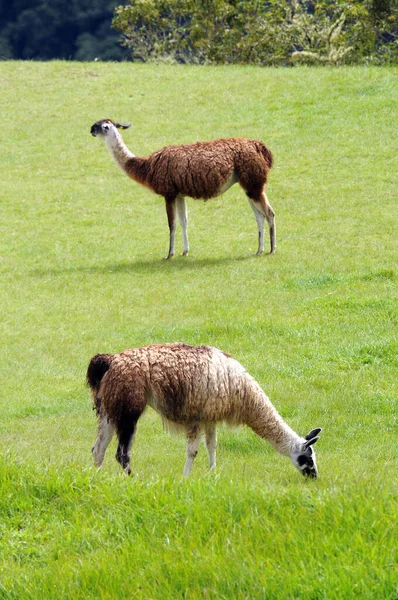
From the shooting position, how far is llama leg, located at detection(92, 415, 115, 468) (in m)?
6.99

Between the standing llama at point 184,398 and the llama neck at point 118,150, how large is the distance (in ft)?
30.3

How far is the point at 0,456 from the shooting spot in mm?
5887

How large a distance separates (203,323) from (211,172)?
356 cm

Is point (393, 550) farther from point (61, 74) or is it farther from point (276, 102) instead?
point (61, 74)

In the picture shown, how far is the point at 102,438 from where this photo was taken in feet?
23.0

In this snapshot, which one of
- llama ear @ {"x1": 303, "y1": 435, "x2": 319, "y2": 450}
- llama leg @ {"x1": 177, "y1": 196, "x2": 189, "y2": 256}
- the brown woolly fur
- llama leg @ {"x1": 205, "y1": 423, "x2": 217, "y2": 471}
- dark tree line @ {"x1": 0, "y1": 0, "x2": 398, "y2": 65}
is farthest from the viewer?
dark tree line @ {"x1": 0, "y1": 0, "x2": 398, "y2": 65}

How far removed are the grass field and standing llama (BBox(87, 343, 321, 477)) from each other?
10.8 inches

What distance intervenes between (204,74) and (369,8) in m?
6.91

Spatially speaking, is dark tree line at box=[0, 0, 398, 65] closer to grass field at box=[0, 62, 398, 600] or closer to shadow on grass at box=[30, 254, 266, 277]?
grass field at box=[0, 62, 398, 600]

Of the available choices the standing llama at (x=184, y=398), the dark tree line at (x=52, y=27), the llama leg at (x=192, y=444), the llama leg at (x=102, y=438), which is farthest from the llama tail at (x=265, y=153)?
the dark tree line at (x=52, y=27)

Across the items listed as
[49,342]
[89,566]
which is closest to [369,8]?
[49,342]

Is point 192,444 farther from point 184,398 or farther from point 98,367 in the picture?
point 98,367

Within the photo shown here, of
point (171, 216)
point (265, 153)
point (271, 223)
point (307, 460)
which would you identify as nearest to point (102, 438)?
point (307, 460)

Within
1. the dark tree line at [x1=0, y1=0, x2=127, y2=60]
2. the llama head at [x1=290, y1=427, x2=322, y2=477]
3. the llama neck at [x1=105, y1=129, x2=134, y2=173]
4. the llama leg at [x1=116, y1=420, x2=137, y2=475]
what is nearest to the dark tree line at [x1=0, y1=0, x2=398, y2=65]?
the llama neck at [x1=105, y1=129, x2=134, y2=173]
